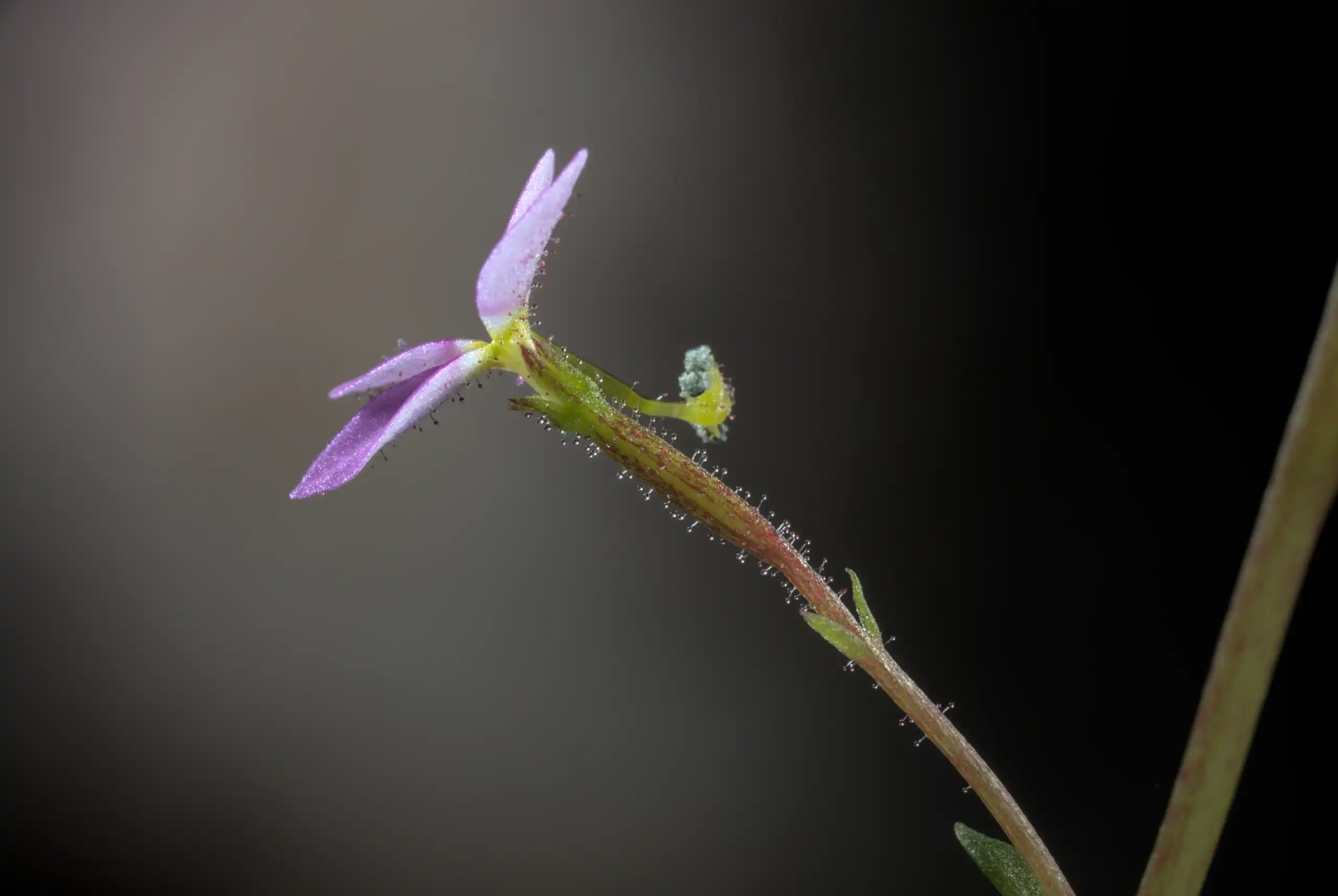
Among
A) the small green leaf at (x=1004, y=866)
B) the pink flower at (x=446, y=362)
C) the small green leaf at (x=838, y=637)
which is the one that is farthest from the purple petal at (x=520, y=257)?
the small green leaf at (x=1004, y=866)

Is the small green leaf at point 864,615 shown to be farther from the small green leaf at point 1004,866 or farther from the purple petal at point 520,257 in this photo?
the purple petal at point 520,257

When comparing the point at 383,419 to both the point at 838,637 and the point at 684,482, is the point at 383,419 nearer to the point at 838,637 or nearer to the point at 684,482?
the point at 684,482

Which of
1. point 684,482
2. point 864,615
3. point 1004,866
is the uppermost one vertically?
point 684,482

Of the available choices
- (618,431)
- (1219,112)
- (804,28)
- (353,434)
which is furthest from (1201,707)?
(804,28)

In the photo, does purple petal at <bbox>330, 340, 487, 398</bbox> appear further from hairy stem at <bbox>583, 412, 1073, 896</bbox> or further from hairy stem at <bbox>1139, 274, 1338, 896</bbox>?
hairy stem at <bbox>1139, 274, 1338, 896</bbox>

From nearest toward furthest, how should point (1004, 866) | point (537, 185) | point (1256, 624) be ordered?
point (1256, 624)
point (1004, 866)
point (537, 185)

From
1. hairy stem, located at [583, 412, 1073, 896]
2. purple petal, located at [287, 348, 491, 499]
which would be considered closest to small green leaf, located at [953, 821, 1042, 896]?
hairy stem, located at [583, 412, 1073, 896]

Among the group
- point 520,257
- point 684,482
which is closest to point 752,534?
point 684,482

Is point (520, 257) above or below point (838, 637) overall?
above
